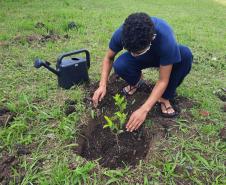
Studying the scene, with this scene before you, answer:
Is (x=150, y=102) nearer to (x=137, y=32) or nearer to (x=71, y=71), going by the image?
(x=137, y=32)

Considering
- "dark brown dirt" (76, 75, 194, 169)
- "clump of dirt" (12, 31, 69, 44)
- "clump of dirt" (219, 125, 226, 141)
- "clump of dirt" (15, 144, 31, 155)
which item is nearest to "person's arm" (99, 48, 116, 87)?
"dark brown dirt" (76, 75, 194, 169)

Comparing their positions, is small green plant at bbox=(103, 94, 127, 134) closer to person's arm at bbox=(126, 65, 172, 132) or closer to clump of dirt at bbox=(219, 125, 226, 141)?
person's arm at bbox=(126, 65, 172, 132)

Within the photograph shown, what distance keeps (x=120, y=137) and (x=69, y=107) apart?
0.65m

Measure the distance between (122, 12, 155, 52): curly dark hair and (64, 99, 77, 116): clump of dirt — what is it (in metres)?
1.10

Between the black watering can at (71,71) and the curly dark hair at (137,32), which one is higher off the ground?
the curly dark hair at (137,32)

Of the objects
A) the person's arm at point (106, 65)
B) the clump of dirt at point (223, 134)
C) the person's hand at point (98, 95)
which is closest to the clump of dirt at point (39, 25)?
the person's arm at point (106, 65)

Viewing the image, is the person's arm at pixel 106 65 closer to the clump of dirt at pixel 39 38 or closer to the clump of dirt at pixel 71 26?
the clump of dirt at pixel 39 38

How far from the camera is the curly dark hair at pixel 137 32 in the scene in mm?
2476

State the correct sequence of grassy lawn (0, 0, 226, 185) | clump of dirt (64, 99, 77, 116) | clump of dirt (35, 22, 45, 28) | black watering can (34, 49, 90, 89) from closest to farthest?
1. grassy lawn (0, 0, 226, 185)
2. clump of dirt (64, 99, 77, 116)
3. black watering can (34, 49, 90, 89)
4. clump of dirt (35, 22, 45, 28)

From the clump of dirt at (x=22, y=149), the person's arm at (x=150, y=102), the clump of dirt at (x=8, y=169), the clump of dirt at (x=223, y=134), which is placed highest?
the person's arm at (x=150, y=102)

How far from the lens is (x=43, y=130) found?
10.1ft

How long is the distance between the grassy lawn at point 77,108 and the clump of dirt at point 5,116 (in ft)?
0.14

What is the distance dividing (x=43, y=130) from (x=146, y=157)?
100 cm

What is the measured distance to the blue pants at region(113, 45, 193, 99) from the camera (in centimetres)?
325
